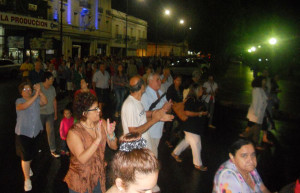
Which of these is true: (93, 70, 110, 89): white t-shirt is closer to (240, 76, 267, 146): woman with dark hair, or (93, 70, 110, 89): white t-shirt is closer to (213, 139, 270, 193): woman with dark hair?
(240, 76, 267, 146): woman with dark hair

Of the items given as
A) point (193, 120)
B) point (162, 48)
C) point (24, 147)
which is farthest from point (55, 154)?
point (162, 48)

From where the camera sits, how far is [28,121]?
4.69m

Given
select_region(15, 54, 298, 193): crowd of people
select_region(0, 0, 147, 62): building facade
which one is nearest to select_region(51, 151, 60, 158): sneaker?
select_region(15, 54, 298, 193): crowd of people

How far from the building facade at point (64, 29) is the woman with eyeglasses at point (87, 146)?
855 inches

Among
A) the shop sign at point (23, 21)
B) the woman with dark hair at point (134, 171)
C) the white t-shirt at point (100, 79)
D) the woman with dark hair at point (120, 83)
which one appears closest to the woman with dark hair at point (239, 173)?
the woman with dark hair at point (134, 171)

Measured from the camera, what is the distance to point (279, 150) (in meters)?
7.39

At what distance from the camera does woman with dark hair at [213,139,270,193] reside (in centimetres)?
287

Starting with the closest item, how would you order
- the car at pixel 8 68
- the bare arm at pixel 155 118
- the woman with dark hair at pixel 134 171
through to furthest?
the woman with dark hair at pixel 134 171 < the bare arm at pixel 155 118 < the car at pixel 8 68

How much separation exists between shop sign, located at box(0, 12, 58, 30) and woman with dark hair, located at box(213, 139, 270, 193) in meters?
23.3

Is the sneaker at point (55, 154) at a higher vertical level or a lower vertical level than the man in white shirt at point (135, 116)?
lower

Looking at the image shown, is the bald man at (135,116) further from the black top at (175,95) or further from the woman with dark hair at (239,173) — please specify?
the black top at (175,95)

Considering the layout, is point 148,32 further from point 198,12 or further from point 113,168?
point 113,168

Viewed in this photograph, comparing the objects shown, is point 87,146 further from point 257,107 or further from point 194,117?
point 257,107

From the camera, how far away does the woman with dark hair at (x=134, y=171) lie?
5.85ft
